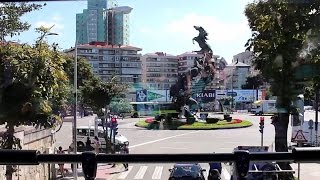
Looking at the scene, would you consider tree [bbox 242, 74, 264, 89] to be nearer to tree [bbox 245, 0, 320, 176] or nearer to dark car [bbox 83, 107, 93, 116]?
tree [bbox 245, 0, 320, 176]

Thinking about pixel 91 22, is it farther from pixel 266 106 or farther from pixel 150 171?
pixel 266 106

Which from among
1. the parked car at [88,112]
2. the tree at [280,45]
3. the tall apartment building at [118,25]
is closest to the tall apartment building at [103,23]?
the tall apartment building at [118,25]

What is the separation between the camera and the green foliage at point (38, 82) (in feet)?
9.92

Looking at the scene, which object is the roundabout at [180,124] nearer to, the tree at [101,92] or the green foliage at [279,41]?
the tree at [101,92]

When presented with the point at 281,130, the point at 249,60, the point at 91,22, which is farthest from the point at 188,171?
the point at 91,22

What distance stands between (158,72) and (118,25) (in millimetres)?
596

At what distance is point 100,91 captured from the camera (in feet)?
9.79

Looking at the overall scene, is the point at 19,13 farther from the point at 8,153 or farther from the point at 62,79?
the point at 62,79

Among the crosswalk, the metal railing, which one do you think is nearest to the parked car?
the crosswalk

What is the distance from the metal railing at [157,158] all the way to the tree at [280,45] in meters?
0.70

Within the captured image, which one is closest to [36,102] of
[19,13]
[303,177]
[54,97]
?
[54,97]

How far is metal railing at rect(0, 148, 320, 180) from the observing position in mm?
1021

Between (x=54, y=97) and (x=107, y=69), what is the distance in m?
1.58

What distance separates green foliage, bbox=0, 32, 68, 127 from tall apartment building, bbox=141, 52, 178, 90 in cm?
102
